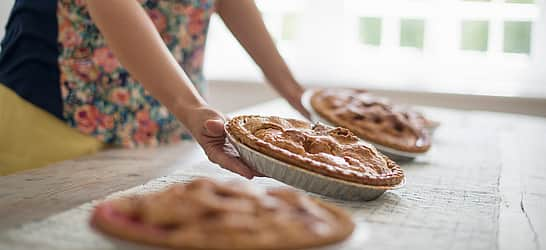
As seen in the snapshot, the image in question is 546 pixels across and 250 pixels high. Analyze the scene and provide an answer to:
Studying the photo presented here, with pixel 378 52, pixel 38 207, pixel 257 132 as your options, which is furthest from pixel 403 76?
pixel 38 207

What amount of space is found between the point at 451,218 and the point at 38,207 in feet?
1.79

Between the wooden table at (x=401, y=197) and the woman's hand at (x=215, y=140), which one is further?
the woman's hand at (x=215, y=140)

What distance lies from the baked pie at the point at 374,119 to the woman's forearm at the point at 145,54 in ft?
1.29

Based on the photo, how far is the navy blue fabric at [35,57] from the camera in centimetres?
164

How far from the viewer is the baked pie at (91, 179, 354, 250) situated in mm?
680

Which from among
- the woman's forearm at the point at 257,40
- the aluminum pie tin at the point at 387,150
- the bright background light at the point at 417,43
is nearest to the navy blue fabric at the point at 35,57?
the woman's forearm at the point at 257,40

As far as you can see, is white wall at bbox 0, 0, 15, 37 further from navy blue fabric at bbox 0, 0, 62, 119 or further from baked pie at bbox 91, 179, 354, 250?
baked pie at bbox 91, 179, 354, 250

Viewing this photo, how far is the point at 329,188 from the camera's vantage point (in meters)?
1.09

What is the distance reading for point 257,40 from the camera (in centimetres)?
174

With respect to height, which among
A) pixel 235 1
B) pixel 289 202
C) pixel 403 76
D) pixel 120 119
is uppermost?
pixel 235 1

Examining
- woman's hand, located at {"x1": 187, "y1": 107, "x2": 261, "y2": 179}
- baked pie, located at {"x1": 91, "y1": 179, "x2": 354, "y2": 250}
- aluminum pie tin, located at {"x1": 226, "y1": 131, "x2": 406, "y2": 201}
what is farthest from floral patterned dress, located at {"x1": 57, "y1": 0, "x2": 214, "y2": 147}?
baked pie, located at {"x1": 91, "y1": 179, "x2": 354, "y2": 250}

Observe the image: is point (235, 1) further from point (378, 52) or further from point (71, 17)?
point (378, 52)

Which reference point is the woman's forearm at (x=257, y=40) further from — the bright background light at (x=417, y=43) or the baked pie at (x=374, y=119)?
the bright background light at (x=417, y=43)

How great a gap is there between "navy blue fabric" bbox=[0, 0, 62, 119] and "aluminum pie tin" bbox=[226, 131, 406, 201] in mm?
663
